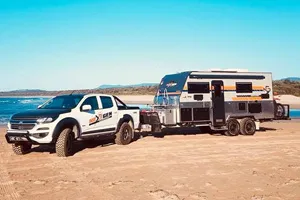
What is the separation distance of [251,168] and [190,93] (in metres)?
6.59

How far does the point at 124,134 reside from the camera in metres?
12.8

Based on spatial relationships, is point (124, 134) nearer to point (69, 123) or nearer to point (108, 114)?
point (108, 114)

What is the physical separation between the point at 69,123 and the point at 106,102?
231 centimetres

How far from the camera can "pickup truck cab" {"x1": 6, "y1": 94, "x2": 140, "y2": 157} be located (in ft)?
32.6

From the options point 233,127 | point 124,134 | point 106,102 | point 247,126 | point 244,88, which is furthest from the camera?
point 244,88

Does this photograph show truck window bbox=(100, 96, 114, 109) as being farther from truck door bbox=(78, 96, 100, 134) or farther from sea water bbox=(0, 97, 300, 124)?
sea water bbox=(0, 97, 300, 124)

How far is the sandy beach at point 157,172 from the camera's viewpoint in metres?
6.45

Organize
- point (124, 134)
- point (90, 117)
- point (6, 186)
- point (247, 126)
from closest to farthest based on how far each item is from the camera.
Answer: point (6, 186), point (90, 117), point (124, 134), point (247, 126)

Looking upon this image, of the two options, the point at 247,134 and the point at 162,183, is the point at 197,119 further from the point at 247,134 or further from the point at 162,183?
the point at 162,183

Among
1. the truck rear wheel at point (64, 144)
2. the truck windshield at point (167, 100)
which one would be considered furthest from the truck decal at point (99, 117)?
the truck windshield at point (167, 100)

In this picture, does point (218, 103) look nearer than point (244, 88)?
Yes

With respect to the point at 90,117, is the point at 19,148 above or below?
below

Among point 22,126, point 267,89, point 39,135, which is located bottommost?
point 39,135

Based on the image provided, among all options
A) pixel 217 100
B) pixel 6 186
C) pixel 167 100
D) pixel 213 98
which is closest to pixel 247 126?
pixel 217 100
